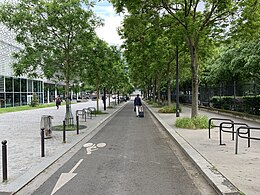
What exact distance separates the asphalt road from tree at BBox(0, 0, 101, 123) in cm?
686

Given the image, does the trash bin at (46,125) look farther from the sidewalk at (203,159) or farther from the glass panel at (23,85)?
the glass panel at (23,85)

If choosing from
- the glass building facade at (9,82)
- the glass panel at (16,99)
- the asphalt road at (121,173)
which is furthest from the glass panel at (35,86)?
the asphalt road at (121,173)

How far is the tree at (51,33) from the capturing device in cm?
1477

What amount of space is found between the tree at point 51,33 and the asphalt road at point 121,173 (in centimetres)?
686

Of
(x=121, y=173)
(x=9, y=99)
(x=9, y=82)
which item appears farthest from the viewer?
(x=9, y=99)

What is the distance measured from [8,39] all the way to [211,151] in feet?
134

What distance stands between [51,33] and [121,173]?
11.2 metres

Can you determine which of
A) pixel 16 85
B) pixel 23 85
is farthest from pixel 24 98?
pixel 16 85

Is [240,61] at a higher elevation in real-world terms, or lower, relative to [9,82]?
higher

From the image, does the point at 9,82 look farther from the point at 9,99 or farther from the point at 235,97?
the point at 235,97

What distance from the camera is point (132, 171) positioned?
6.96 m

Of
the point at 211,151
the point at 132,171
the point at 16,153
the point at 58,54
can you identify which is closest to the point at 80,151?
the point at 16,153

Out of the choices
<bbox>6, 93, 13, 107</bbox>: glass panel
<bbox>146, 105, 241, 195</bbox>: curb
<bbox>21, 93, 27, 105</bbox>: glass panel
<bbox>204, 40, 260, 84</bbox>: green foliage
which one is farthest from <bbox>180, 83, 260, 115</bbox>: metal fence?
<bbox>21, 93, 27, 105</bbox>: glass panel

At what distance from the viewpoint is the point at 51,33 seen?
15820 mm
